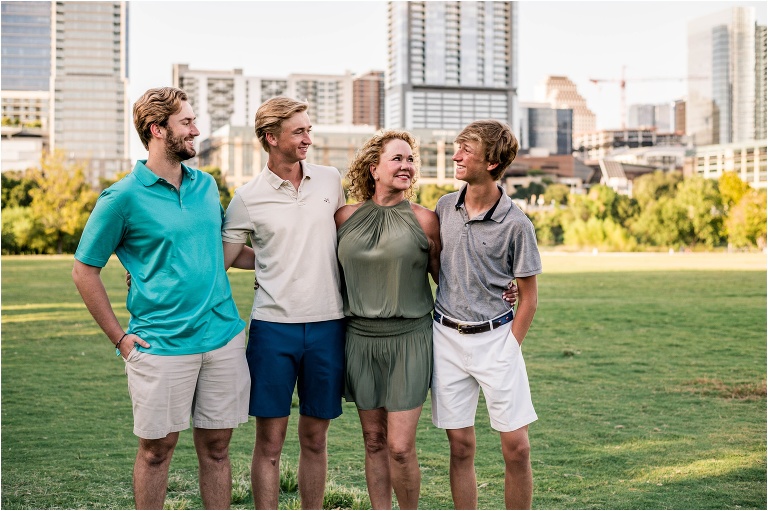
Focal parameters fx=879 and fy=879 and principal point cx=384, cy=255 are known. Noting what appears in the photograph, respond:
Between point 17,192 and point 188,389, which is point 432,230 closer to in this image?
point 188,389

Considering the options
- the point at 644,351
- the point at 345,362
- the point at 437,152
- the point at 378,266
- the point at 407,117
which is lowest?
the point at 644,351

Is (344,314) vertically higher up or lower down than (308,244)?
lower down

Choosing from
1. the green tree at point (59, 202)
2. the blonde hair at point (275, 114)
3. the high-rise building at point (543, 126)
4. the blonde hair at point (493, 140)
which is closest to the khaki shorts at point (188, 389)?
the blonde hair at point (275, 114)

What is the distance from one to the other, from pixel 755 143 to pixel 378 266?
12619 centimetres

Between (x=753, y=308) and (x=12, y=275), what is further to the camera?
(x=12, y=275)

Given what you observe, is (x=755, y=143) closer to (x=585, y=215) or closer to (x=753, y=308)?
(x=585, y=215)

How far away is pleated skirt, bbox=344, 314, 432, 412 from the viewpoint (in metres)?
3.83

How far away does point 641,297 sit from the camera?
18578mm

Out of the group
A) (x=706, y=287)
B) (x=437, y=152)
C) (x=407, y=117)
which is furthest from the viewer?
(x=407, y=117)

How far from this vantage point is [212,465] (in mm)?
3801

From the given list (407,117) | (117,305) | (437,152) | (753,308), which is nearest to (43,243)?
(117,305)

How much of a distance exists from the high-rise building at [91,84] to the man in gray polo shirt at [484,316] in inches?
4770

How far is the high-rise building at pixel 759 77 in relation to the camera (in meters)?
182

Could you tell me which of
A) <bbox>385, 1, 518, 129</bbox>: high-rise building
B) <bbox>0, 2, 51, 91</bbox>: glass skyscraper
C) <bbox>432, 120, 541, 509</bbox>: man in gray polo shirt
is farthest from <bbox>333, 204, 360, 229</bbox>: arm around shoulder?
<bbox>0, 2, 51, 91</bbox>: glass skyscraper
